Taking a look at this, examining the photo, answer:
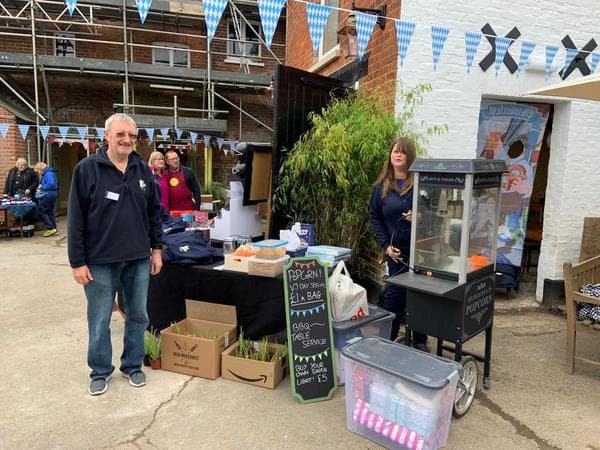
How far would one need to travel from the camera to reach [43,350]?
406cm

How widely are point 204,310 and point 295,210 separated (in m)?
1.61

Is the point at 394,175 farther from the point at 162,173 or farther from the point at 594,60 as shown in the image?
the point at 162,173

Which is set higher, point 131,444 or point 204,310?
point 204,310

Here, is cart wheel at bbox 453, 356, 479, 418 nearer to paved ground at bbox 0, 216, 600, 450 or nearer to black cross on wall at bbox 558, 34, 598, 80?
paved ground at bbox 0, 216, 600, 450

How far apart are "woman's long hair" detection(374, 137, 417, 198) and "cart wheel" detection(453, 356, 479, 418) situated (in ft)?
4.47

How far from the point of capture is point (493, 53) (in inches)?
198

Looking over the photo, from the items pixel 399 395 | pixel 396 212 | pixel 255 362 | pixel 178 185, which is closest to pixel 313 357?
pixel 255 362

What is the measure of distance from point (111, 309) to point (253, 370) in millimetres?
1109

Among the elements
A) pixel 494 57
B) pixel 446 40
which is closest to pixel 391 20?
pixel 446 40

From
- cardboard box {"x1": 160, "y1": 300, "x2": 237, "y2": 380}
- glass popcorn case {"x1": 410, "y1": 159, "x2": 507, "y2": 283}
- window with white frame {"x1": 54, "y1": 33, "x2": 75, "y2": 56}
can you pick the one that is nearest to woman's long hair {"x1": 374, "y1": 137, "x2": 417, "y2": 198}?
glass popcorn case {"x1": 410, "y1": 159, "x2": 507, "y2": 283}

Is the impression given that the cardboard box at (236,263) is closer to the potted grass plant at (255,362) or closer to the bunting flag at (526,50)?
the potted grass plant at (255,362)

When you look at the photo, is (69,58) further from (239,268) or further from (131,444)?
(131,444)

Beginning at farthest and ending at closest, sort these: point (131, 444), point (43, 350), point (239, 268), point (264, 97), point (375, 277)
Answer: point (264, 97) → point (375, 277) → point (43, 350) → point (239, 268) → point (131, 444)

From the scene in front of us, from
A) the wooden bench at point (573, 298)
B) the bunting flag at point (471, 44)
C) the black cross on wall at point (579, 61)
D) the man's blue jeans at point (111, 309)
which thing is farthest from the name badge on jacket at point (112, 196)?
the black cross on wall at point (579, 61)
